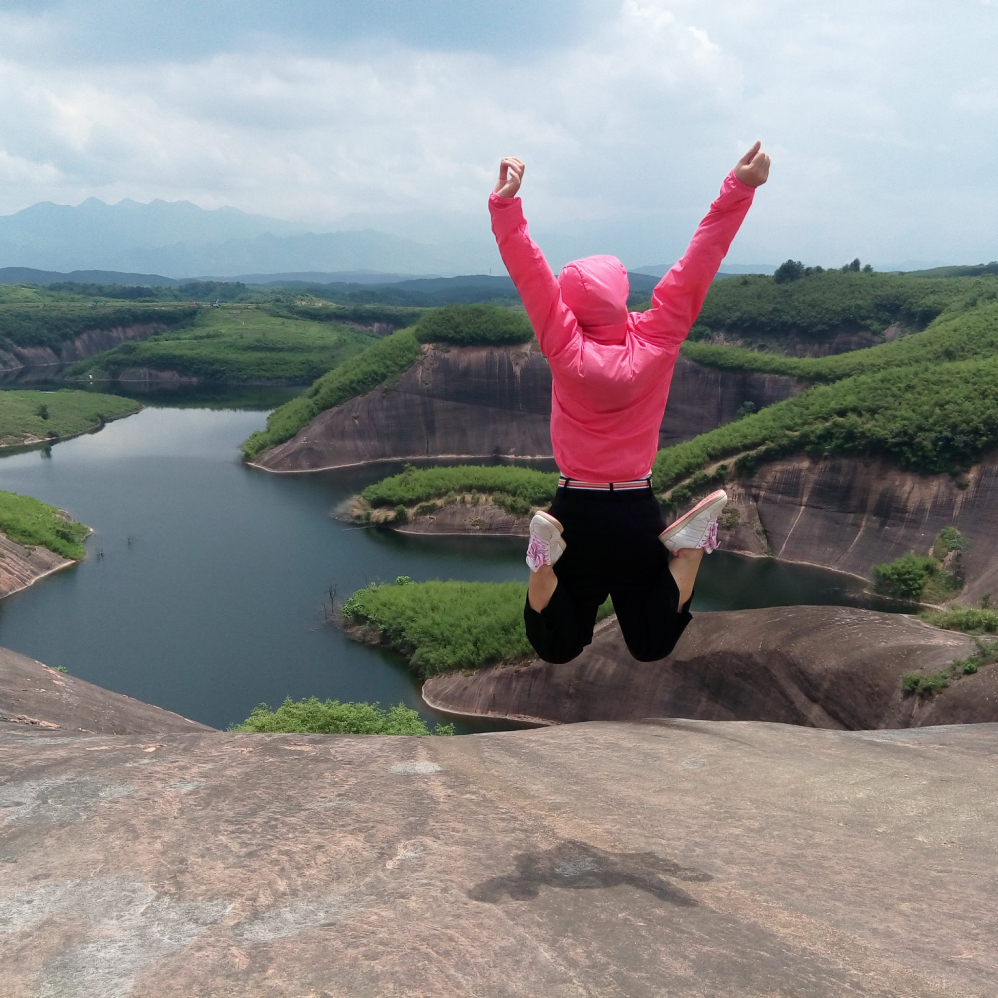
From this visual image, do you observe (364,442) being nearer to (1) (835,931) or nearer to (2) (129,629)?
(2) (129,629)

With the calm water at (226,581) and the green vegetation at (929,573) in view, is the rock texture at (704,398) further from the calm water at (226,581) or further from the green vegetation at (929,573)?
the green vegetation at (929,573)

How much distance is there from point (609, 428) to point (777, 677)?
11451 mm

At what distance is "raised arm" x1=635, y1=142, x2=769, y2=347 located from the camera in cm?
448

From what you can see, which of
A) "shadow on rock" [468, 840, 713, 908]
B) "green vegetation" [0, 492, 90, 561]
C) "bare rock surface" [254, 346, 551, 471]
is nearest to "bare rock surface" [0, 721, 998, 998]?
"shadow on rock" [468, 840, 713, 908]

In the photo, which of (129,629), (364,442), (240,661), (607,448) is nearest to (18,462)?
(364,442)

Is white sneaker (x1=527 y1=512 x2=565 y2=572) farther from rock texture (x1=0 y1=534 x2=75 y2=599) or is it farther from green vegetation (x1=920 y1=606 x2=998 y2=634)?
rock texture (x1=0 y1=534 x2=75 y2=599)

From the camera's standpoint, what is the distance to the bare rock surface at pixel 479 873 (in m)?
2.88

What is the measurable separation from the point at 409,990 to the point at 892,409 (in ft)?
120

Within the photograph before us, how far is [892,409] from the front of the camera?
35.2 m

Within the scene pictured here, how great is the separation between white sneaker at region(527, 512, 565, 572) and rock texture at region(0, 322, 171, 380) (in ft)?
294

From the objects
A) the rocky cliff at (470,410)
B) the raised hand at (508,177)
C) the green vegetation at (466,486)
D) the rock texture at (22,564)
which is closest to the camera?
the raised hand at (508,177)

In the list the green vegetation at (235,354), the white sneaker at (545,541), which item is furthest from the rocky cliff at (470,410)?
the white sneaker at (545,541)

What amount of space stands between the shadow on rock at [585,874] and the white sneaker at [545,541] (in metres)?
1.59

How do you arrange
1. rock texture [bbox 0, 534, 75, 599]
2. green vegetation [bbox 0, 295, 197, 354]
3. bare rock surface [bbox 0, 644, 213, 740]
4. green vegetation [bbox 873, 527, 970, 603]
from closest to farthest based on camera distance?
bare rock surface [bbox 0, 644, 213, 740]
green vegetation [bbox 873, 527, 970, 603]
rock texture [bbox 0, 534, 75, 599]
green vegetation [bbox 0, 295, 197, 354]
